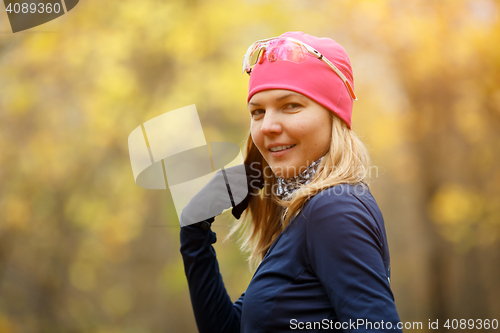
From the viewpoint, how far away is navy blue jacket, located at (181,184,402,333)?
80 centimetres

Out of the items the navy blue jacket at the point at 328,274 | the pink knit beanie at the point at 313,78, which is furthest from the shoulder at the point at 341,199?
the pink knit beanie at the point at 313,78

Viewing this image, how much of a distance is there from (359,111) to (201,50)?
1.61m

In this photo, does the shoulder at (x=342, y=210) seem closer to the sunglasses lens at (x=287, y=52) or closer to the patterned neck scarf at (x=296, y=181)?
the patterned neck scarf at (x=296, y=181)

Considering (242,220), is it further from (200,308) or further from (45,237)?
(45,237)

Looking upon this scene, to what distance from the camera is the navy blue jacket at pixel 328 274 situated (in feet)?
2.63

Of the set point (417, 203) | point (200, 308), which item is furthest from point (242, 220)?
point (417, 203)

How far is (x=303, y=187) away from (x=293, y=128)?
17 cm

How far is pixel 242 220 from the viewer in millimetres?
1451

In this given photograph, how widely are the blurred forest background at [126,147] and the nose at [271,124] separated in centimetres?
247

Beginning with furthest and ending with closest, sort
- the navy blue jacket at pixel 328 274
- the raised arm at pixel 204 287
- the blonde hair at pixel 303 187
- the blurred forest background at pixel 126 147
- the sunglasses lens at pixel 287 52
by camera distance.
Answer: the blurred forest background at pixel 126 147 → the raised arm at pixel 204 287 → the sunglasses lens at pixel 287 52 → the blonde hair at pixel 303 187 → the navy blue jacket at pixel 328 274

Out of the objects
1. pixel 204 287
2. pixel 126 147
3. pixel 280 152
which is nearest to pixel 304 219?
pixel 280 152

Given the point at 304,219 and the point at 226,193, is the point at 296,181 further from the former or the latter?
the point at 226,193

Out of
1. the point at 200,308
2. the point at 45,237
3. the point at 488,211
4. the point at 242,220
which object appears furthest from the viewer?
the point at 45,237

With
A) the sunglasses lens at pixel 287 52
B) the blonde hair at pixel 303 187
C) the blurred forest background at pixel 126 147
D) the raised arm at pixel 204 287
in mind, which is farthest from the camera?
the blurred forest background at pixel 126 147
